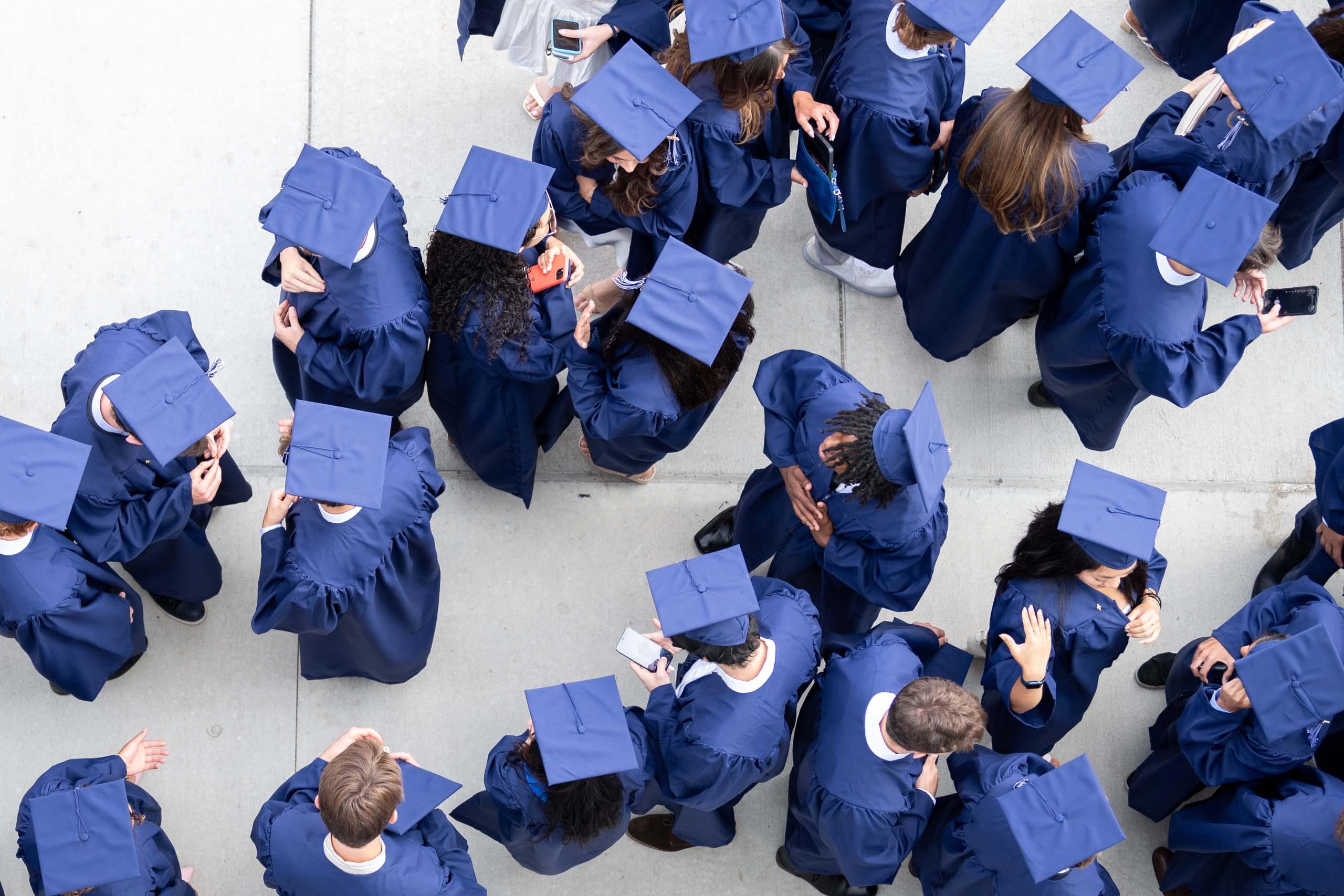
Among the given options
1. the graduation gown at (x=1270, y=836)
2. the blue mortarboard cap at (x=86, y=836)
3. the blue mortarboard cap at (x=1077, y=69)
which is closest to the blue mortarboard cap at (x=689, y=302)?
the blue mortarboard cap at (x=1077, y=69)

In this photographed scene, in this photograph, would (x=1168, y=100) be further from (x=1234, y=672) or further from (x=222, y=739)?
(x=222, y=739)

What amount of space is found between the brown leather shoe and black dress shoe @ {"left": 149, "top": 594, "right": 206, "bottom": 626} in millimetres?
1813

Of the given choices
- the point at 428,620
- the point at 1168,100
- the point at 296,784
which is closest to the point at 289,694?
the point at 428,620

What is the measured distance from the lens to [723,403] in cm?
478

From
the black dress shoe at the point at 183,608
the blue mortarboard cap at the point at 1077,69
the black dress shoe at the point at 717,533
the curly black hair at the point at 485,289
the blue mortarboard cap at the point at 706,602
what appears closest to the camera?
the blue mortarboard cap at the point at 706,602

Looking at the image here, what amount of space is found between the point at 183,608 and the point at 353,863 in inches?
62.6

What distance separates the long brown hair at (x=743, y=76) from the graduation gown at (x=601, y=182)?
0.61 feet

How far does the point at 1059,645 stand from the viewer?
142 inches

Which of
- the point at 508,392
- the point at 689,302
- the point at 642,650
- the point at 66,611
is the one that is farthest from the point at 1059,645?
the point at 66,611

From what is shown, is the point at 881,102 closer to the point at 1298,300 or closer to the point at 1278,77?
the point at 1278,77

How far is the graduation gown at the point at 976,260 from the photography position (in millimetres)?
3814

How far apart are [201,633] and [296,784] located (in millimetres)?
1179

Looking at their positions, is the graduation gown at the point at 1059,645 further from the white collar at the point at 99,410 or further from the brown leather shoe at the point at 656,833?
the white collar at the point at 99,410

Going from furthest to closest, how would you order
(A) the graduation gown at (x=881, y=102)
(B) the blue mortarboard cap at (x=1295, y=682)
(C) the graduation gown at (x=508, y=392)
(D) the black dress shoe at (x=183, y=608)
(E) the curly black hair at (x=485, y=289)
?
(D) the black dress shoe at (x=183, y=608) → (A) the graduation gown at (x=881, y=102) → (C) the graduation gown at (x=508, y=392) → (E) the curly black hair at (x=485, y=289) → (B) the blue mortarboard cap at (x=1295, y=682)
